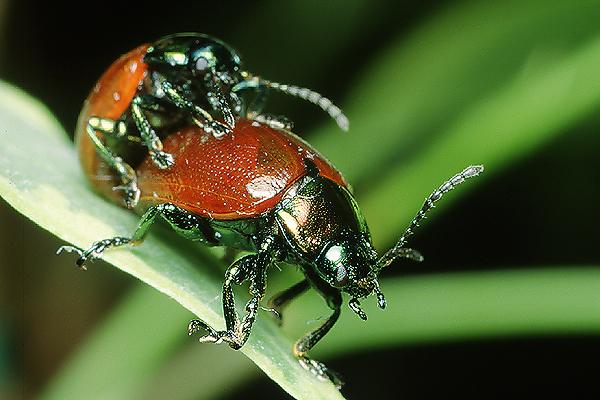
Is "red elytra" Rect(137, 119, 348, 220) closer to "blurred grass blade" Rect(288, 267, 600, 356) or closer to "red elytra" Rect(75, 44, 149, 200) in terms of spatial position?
"red elytra" Rect(75, 44, 149, 200)

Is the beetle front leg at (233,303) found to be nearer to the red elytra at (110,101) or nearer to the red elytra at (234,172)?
the red elytra at (234,172)

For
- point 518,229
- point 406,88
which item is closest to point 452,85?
point 406,88

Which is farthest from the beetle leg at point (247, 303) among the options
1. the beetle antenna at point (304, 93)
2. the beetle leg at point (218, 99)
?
the beetle antenna at point (304, 93)

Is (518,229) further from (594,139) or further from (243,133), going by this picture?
(243,133)

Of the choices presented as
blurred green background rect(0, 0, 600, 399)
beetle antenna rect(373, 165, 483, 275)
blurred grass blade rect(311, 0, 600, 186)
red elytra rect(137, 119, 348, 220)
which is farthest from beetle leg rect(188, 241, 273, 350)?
blurred grass blade rect(311, 0, 600, 186)

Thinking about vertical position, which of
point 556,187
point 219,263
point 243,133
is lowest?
point 219,263

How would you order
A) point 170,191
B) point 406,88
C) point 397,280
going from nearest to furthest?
1. point 170,191
2. point 397,280
3. point 406,88

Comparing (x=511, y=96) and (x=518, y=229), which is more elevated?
(x=511, y=96)

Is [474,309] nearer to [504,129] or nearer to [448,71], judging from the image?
[504,129]
